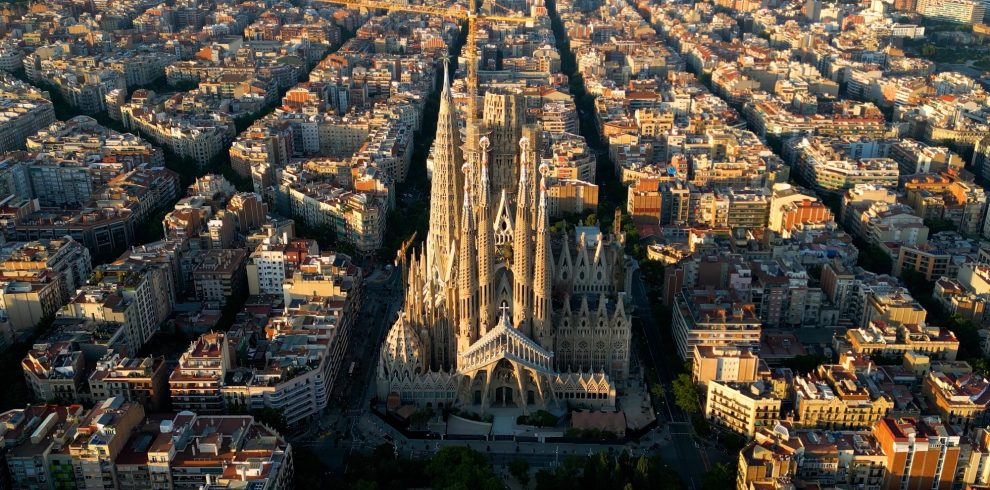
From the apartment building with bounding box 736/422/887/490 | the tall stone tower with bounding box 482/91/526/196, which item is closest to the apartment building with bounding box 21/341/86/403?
the tall stone tower with bounding box 482/91/526/196

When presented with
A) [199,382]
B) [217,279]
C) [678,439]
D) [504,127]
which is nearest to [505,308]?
[504,127]

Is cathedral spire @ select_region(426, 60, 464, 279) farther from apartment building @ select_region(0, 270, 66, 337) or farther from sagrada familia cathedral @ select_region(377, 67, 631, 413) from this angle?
apartment building @ select_region(0, 270, 66, 337)

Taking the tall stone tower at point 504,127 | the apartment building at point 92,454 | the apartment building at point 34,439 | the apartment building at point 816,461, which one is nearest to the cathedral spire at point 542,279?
the tall stone tower at point 504,127

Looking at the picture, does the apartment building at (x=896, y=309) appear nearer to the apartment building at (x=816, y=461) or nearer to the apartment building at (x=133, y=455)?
the apartment building at (x=816, y=461)

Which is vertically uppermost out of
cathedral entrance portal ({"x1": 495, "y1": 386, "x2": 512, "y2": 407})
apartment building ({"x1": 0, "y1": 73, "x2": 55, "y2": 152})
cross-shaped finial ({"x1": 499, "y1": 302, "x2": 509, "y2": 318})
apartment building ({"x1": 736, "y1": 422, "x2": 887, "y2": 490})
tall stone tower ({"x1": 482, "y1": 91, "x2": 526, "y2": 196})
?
tall stone tower ({"x1": 482, "y1": 91, "x2": 526, "y2": 196})

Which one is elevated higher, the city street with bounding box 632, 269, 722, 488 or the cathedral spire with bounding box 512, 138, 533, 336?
the cathedral spire with bounding box 512, 138, 533, 336

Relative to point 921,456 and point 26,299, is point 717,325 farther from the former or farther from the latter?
point 26,299
